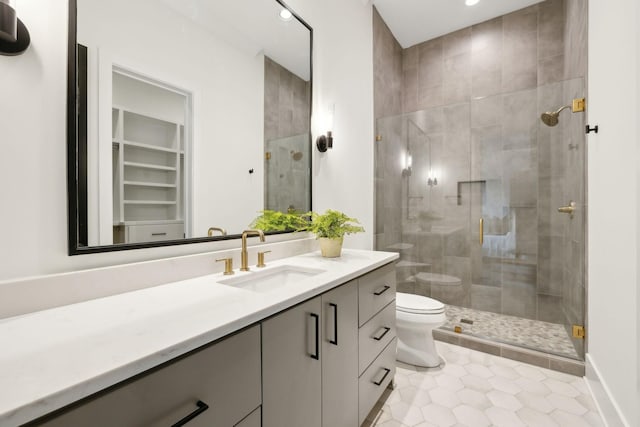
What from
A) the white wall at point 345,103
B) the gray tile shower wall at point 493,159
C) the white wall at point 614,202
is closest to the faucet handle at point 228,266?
the white wall at point 345,103

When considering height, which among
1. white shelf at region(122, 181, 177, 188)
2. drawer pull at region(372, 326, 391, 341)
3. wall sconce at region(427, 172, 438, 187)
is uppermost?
wall sconce at region(427, 172, 438, 187)

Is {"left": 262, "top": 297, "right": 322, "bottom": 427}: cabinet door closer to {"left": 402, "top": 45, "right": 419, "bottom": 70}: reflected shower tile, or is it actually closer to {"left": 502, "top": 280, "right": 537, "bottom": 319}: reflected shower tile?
{"left": 502, "top": 280, "right": 537, "bottom": 319}: reflected shower tile

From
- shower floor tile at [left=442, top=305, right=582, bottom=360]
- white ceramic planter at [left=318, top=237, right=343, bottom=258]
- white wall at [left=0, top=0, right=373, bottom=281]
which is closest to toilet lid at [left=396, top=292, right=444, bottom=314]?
shower floor tile at [left=442, top=305, right=582, bottom=360]

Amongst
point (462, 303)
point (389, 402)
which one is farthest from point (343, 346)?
point (462, 303)

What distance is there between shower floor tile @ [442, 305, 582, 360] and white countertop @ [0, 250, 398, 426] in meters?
1.89

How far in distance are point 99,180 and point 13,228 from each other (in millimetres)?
251

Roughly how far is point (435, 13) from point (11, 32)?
322cm

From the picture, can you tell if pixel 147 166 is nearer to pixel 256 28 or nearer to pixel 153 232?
pixel 153 232

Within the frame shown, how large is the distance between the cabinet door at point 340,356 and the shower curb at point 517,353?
136 cm

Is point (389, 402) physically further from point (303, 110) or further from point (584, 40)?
point (584, 40)

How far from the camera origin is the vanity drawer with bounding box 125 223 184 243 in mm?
1030

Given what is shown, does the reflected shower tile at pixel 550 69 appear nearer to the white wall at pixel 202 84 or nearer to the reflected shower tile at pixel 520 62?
the reflected shower tile at pixel 520 62

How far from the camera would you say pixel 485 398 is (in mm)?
1652

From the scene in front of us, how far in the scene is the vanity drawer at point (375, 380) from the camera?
134cm
